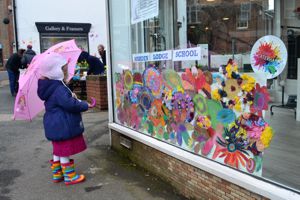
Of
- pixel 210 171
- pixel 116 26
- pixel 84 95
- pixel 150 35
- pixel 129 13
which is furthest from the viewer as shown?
pixel 84 95

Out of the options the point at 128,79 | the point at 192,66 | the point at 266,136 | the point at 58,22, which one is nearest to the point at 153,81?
the point at 128,79

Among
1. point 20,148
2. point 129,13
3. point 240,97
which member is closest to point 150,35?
point 129,13

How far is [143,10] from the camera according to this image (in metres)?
4.84

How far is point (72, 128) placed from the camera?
4.52 meters

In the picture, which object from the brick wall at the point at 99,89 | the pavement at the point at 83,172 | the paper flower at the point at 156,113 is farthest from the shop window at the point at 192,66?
the brick wall at the point at 99,89

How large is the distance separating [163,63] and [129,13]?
116cm

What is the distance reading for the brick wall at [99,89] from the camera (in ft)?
30.1

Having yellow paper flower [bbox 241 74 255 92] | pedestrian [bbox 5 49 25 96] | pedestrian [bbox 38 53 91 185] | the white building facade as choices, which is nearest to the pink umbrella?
pedestrian [bbox 38 53 91 185]

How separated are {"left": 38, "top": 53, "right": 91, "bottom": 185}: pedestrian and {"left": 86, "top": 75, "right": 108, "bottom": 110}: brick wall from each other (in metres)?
4.54

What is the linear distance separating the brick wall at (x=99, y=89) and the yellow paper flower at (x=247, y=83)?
613 cm

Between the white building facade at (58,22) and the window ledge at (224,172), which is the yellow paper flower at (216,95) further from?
the white building facade at (58,22)

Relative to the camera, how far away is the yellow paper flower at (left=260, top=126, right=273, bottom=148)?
3211mm

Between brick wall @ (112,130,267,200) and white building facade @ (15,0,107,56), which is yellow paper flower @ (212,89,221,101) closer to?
brick wall @ (112,130,267,200)

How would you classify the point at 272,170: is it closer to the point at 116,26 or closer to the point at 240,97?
the point at 240,97
